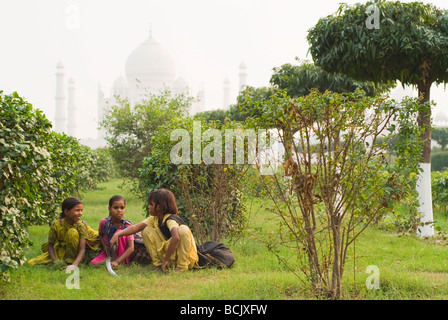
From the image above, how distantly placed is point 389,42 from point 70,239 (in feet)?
15.6

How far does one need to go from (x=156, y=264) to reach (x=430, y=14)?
5.14 m

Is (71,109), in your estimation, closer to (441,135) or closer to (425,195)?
(441,135)

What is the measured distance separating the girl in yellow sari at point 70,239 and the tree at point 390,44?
425 centimetres

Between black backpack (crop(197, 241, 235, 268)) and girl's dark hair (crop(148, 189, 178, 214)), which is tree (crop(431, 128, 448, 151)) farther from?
girl's dark hair (crop(148, 189, 178, 214))

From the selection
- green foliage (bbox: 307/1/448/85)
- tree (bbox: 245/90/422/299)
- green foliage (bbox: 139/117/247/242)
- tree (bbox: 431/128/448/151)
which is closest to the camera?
tree (bbox: 245/90/422/299)

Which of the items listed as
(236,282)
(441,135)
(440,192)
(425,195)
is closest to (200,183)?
(236,282)

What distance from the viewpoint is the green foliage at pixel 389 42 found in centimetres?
763

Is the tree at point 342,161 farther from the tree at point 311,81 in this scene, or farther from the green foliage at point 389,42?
the tree at point 311,81

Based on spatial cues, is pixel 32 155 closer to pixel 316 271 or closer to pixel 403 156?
pixel 316 271

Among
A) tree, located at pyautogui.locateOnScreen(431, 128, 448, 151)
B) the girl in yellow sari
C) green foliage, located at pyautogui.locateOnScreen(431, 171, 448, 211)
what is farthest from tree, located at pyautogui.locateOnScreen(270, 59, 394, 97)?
tree, located at pyautogui.locateOnScreen(431, 128, 448, 151)

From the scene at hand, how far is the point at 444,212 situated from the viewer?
11.5 meters

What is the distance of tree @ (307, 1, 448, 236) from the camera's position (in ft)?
25.1
